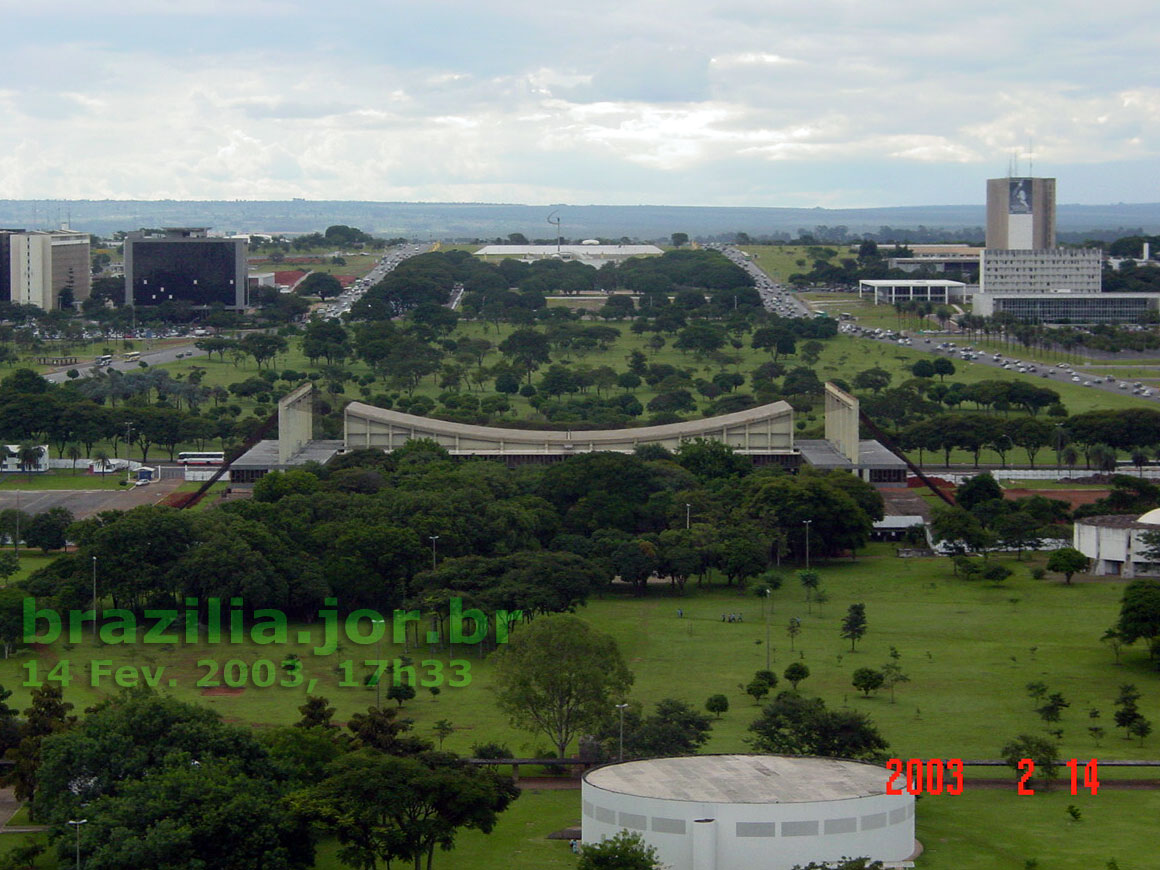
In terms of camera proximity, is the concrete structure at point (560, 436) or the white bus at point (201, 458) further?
the white bus at point (201, 458)

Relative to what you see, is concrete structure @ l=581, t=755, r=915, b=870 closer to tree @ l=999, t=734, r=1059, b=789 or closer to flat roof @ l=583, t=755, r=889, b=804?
flat roof @ l=583, t=755, r=889, b=804

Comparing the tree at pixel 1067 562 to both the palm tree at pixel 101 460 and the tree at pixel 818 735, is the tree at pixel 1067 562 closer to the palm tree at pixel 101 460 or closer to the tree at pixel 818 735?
the tree at pixel 818 735

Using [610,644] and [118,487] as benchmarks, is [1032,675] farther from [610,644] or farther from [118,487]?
[118,487]

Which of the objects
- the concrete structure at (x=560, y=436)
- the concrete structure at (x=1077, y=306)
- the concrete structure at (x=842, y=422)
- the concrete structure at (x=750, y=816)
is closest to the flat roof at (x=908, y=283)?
the concrete structure at (x=1077, y=306)

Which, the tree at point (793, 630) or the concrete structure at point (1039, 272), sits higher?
the concrete structure at point (1039, 272)

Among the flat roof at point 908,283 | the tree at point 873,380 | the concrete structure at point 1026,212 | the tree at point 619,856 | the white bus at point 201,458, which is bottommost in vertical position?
the tree at point 619,856

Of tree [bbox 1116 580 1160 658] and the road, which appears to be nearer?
tree [bbox 1116 580 1160 658]

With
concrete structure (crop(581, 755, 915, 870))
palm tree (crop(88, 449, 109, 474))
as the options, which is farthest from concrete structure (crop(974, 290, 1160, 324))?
concrete structure (crop(581, 755, 915, 870))
